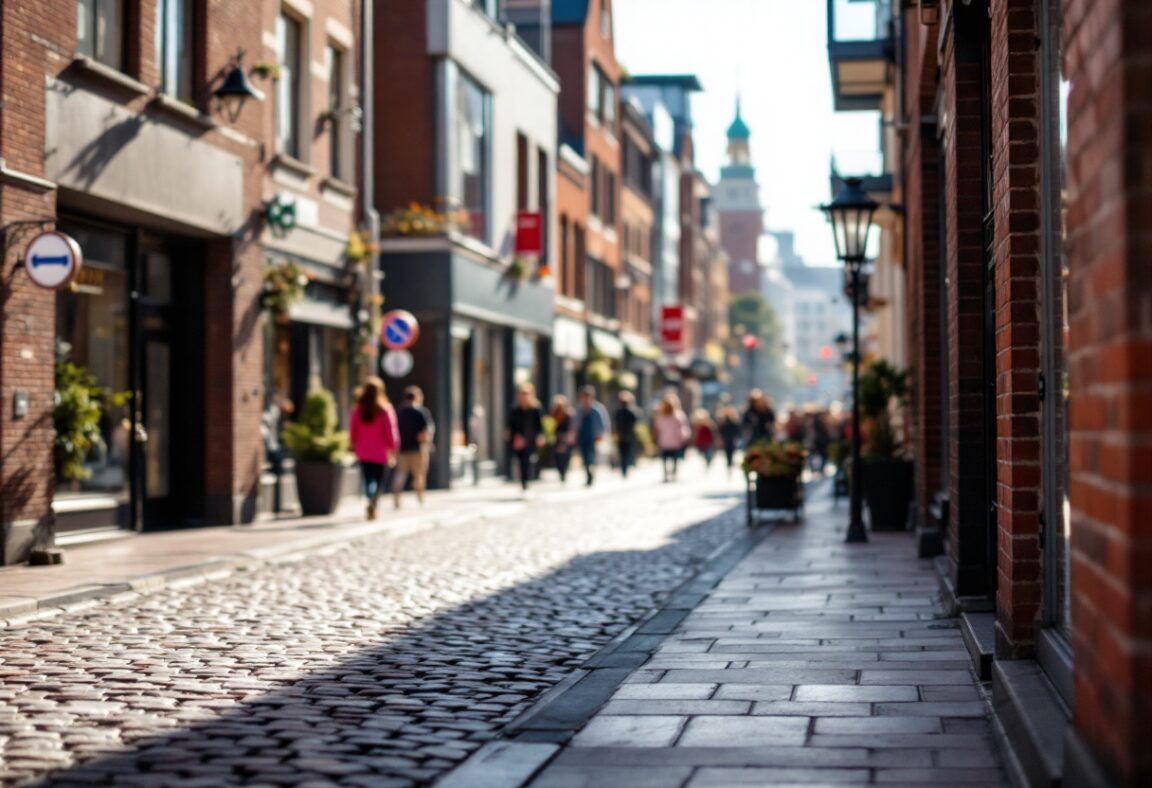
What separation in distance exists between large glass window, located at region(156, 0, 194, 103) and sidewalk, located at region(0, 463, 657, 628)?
4768 mm

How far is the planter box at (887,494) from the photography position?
18.0 metres

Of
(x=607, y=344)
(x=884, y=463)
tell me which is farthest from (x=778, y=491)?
(x=607, y=344)

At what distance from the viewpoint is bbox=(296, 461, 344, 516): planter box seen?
2097 centimetres

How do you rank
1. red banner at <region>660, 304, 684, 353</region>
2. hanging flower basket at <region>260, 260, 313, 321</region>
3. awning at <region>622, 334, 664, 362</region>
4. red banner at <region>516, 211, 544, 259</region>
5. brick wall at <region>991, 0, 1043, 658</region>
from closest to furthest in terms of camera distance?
brick wall at <region>991, 0, 1043, 658</region>, hanging flower basket at <region>260, 260, 313, 321</region>, red banner at <region>516, 211, 544, 259</region>, awning at <region>622, 334, 664, 362</region>, red banner at <region>660, 304, 684, 353</region>

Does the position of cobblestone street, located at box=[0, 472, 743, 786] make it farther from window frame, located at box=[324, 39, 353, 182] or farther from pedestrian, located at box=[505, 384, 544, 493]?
pedestrian, located at box=[505, 384, 544, 493]

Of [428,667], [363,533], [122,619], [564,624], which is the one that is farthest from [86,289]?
[428,667]

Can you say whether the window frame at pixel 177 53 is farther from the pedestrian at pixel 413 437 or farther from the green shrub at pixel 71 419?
the pedestrian at pixel 413 437

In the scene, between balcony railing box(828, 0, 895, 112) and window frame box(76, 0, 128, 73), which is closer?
window frame box(76, 0, 128, 73)

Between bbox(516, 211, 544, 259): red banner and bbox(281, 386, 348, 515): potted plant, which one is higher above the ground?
bbox(516, 211, 544, 259): red banner

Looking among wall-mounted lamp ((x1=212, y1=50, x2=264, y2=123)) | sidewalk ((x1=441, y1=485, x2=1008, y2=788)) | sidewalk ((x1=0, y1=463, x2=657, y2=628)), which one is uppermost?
wall-mounted lamp ((x1=212, y1=50, x2=264, y2=123))

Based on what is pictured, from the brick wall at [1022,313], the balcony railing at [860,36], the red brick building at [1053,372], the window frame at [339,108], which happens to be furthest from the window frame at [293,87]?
the brick wall at [1022,313]

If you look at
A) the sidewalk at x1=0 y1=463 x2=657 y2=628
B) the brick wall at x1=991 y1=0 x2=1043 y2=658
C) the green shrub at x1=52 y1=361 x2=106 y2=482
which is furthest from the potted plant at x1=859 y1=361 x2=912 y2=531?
the brick wall at x1=991 y1=0 x2=1043 y2=658

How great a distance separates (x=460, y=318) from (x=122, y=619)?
2032 centimetres

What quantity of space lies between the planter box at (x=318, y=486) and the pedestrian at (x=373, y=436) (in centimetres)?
47
